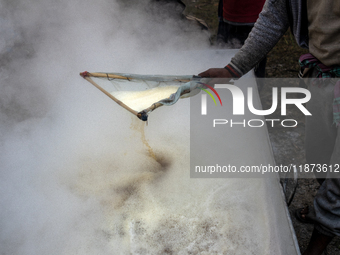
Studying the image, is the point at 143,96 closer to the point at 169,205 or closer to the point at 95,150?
the point at 95,150

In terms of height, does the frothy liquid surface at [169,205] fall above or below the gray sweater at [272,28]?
below

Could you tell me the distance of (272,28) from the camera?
46.1 inches

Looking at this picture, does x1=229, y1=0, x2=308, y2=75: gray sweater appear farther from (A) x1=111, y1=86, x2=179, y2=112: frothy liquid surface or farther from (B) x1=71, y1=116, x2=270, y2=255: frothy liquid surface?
(B) x1=71, y1=116, x2=270, y2=255: frothy liquid surface

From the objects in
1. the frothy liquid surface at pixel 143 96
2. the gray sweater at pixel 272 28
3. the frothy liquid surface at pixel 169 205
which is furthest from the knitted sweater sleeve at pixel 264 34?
the frothy liquid surface at pixel 169 205

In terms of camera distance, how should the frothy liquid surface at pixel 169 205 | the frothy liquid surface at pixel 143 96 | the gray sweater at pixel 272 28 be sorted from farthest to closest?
the frothy liquid surface at pixel 143 96, the frothy liquid surface at pixel 169 205, the gray sweater at pixel 272 28

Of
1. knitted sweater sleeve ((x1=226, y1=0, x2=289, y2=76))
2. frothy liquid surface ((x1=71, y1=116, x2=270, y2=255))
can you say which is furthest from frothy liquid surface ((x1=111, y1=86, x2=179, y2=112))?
knitted sweater sleeve ((x1=226, y1=0, x2=289, y2=76))

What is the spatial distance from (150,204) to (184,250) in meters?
0.33

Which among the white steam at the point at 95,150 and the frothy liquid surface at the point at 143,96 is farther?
the frothy liquid surface at the point at 143,96

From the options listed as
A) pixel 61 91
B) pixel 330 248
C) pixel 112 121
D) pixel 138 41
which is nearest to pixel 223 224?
pixel 330 248

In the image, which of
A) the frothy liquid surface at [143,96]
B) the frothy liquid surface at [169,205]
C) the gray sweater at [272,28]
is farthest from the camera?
the frothy liquid surface at [143,96]

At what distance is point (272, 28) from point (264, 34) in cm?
4

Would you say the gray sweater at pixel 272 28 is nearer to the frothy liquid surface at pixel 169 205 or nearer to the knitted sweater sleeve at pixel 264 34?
the knitted sweater sleeve at pixel 264 34

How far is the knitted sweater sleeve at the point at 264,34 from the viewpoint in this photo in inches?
44.8

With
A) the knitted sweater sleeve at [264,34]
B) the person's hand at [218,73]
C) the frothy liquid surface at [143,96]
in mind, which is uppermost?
the knitted sweater sleeve at [264,34]
